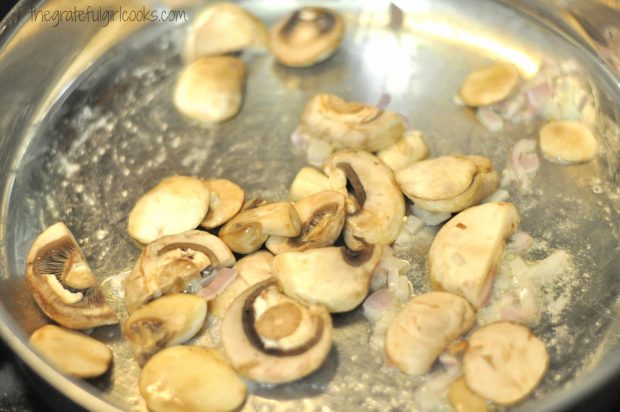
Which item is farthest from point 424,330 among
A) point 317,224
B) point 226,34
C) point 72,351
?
point 226,34

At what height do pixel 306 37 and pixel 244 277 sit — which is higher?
pixel 306 37

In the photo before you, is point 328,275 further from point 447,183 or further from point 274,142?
point 274,142

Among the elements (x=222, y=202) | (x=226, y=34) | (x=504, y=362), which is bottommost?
(x=504, y=362)

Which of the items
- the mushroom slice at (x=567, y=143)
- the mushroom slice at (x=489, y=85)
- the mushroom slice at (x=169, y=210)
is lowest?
the mushroom slice at (x=567, y=143)

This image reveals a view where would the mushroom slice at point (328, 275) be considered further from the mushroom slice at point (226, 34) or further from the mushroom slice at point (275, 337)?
the mushroom slice at point (226, 34)

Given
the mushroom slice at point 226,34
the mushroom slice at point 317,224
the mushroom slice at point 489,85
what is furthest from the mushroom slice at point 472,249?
the mushroom slice at point 226,34

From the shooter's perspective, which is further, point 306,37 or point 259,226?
point 306,37

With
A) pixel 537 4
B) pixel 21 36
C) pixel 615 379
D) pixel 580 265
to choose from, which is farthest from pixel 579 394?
pixel 21 36

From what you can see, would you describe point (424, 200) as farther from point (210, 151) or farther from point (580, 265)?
point (210, 151)
